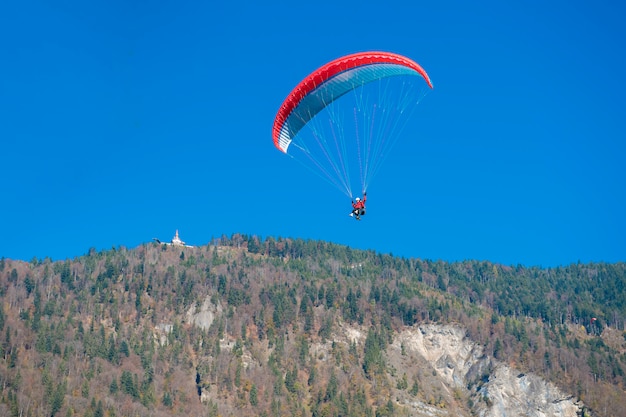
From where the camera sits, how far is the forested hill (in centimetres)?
13662

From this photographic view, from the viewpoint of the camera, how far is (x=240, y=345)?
525ft

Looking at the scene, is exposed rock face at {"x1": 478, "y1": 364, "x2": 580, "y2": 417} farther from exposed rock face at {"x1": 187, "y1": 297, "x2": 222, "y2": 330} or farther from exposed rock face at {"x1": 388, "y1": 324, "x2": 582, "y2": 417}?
exposed rock face at {"x1": 187, "y1": 297, "x2": 222, "y2": 330}

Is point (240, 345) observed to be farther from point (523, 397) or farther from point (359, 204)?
point (359, 204)

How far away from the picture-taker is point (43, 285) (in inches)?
6944

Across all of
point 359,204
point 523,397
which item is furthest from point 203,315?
point 359,204

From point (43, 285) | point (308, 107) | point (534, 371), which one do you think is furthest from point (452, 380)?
point (308, 107)

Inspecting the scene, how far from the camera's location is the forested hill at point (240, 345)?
448 feet

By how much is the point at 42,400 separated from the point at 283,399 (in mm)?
35767

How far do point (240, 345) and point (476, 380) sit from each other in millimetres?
40271

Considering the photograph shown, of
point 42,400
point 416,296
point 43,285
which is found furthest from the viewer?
point 416,296

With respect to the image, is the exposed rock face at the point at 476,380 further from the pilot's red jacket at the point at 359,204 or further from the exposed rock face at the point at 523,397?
the pilot's red jacket at the point at 359,204

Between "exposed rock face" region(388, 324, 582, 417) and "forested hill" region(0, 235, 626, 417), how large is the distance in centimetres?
85

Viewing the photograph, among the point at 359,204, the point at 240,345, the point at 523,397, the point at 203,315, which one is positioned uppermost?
the point at 203,315

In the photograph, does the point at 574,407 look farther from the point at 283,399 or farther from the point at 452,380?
the point at 283,399
